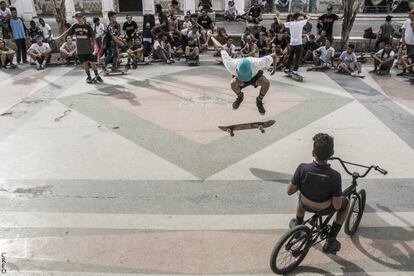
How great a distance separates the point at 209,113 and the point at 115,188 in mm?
3674

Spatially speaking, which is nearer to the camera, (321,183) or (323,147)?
(323,147)

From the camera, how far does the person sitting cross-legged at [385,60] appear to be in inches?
492

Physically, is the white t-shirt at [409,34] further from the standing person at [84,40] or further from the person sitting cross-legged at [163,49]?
the standing person at [84,40]

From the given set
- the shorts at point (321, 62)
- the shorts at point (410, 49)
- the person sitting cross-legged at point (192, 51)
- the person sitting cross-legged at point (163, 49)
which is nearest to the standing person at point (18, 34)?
the person sitting cross-legged at point (163, 49)

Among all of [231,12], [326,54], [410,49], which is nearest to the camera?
[410,49]

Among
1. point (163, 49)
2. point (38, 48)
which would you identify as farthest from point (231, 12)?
point (38, 48)

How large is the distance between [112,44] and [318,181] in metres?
10.6

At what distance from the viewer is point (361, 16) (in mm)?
25828

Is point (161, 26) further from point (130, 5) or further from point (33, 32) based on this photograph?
point (130, 5)

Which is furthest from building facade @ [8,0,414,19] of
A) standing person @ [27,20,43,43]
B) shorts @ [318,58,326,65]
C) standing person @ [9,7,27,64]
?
shorts @ [318,58,326,65]

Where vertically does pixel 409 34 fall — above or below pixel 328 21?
below

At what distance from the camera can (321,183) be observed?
3814 millimetres

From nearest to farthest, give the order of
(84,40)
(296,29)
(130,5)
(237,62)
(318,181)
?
(318,181), (237,62), (84,40), (296,29), (130,5)

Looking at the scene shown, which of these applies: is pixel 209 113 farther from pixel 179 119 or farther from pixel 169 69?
pixel 169 69
